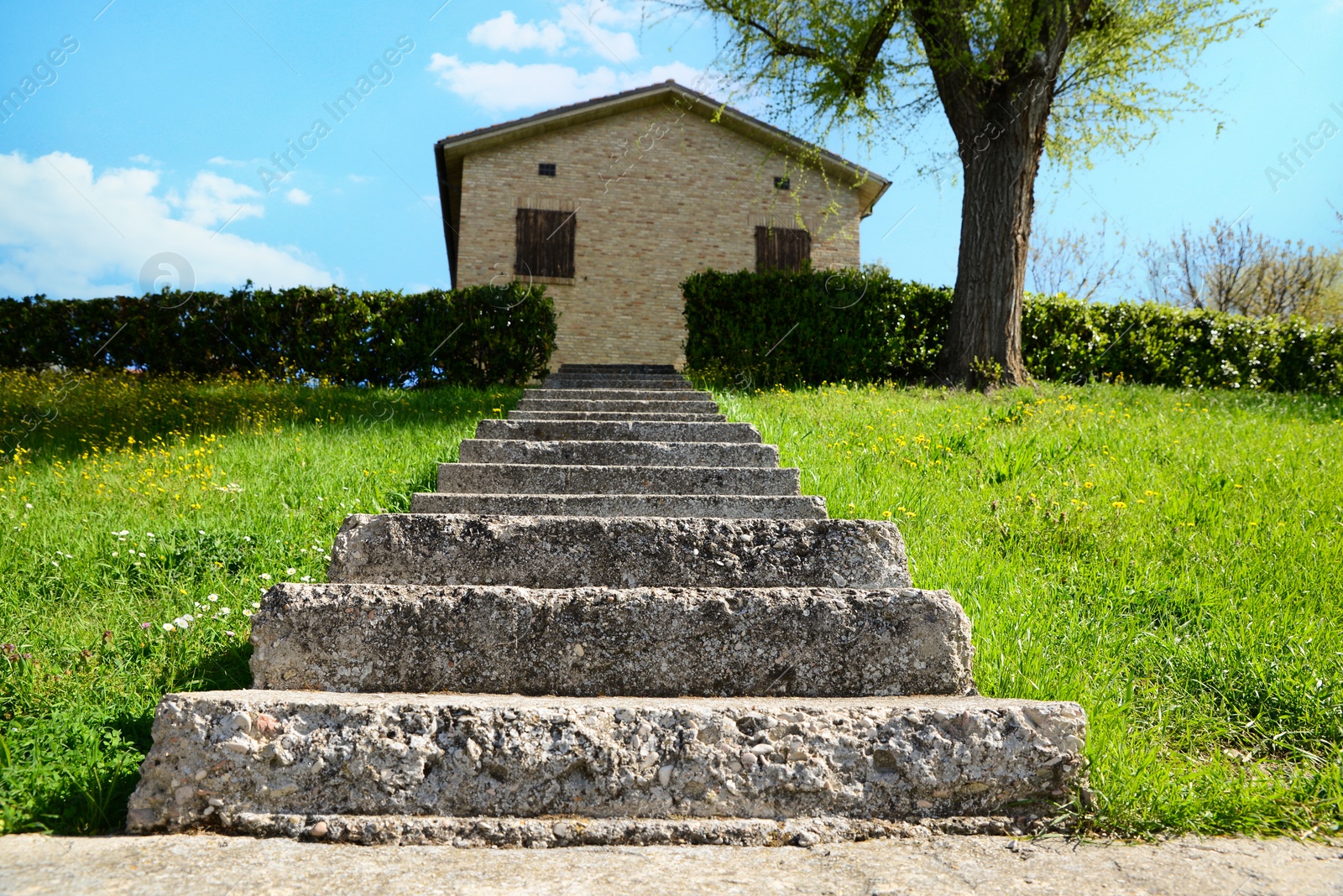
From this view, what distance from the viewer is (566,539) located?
3.19m

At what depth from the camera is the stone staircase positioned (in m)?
2.10

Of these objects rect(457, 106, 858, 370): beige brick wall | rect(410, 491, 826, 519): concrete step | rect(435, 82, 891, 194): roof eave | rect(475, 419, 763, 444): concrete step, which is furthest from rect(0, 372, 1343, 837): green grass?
rect(435, 82, 891, 194): roof eave

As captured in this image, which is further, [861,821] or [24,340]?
[24,340]

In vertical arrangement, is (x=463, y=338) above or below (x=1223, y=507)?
above

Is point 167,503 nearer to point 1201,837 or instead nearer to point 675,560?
point 675,560

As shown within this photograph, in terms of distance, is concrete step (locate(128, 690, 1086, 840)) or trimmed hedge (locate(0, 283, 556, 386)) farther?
trimmed hedge (locate(0, 283, 556, 386))

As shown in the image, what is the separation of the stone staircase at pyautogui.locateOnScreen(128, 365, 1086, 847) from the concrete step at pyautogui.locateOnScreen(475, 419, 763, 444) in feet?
8.26

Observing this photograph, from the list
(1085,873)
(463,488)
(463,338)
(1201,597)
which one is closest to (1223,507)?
(1201,597)

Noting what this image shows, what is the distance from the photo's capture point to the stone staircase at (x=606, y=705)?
6.90ft

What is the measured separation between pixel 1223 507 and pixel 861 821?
3732 millimetres

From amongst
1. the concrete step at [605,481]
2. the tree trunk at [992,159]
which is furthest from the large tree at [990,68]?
the concrete step at [605,481]

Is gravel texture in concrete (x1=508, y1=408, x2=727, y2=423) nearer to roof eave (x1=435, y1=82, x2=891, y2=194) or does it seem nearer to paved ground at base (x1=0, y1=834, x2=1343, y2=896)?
paved ground at base (x1=0, y1=834, x2=1343, y2=896)

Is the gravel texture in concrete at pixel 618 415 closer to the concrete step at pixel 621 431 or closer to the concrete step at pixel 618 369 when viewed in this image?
the concrete step at pixel 621 431

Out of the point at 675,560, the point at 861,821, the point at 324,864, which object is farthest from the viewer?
the point at 675,560
